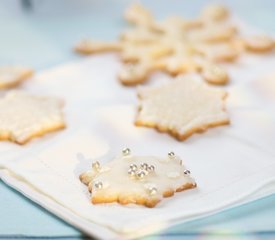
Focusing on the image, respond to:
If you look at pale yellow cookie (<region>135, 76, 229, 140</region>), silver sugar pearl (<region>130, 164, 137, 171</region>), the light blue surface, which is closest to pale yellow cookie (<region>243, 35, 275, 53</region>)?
the light blue surface

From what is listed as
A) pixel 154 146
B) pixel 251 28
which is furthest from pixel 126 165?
pixel 251 28

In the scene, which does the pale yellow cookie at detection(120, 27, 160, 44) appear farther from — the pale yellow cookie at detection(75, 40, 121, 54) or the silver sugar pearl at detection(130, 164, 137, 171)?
the silver sugar pearl at detection(130, 164, 137, 171)

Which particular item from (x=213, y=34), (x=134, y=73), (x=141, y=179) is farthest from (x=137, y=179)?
(x=213, y=34)

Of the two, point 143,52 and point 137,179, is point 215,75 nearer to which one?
point 143,52

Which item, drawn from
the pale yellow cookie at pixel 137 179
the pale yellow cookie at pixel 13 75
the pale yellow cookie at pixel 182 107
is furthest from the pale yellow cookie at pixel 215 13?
the pale yellow cookie at pixel 137 179

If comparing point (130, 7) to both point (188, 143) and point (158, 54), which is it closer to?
point (158, 54)

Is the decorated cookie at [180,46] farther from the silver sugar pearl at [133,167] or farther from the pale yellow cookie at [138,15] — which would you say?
the silver sugar pearl at [133,167]
